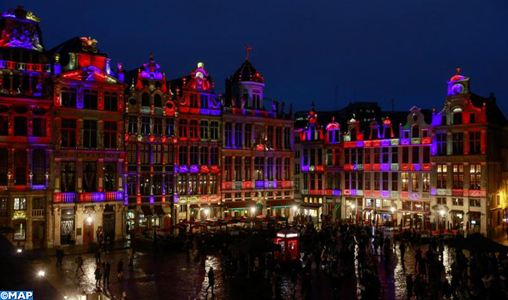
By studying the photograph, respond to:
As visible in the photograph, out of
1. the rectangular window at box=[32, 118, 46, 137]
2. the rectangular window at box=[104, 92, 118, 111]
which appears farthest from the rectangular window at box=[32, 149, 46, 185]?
the rectangular window at box=[104, 92, 118, 111]

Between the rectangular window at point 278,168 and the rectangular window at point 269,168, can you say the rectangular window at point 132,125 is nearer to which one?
the rectangular window at point 269,168

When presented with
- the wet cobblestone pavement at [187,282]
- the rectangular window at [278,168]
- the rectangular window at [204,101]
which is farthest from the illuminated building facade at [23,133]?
the rectangular window at [278,168]

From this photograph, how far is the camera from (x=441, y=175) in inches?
2127

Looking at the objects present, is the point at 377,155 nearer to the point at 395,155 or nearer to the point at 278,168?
the point at 395,155

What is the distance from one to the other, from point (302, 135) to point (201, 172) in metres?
17.7

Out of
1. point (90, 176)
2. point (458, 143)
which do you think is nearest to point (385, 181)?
point (458, 143)

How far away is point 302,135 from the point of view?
219 feet

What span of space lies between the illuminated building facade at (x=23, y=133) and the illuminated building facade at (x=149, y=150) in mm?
7447

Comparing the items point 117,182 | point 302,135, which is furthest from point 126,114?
point 302,135

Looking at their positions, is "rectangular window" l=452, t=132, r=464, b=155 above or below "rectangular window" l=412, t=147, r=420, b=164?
above

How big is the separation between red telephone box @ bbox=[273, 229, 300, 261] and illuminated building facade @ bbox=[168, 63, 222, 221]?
20293 millimetres

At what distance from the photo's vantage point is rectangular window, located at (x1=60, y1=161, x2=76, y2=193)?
146 feet

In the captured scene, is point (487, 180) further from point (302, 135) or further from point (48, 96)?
point (48, 96)

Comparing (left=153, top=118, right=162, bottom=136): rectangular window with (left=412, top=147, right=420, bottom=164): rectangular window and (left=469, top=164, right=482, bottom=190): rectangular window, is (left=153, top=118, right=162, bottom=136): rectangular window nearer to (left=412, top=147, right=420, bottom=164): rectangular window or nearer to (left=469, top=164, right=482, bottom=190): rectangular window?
(left=412, top=147, right=420, bottom=164): rectangular window
